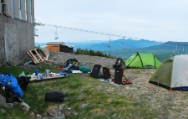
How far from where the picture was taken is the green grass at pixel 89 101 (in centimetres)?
1184

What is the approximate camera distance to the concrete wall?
2141cm

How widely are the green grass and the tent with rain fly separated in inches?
70.9

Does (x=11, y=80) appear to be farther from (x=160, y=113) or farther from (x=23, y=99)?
(x=160, y=113)

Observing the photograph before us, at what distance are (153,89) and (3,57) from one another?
29.2 ft

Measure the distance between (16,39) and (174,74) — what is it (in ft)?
36.6

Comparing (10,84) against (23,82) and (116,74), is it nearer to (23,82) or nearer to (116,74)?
(23,82)

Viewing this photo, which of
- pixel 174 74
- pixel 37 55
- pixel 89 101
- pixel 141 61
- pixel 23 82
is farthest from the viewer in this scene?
pixel 37 55

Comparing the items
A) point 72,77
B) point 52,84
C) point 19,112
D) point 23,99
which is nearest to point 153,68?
point 72,77

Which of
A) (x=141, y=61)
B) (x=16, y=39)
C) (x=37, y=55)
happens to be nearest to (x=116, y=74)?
(x=141, y=61)

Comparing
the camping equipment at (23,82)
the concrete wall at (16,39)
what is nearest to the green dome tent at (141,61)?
the concrete wall at (16,39)

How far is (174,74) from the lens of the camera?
1561cm

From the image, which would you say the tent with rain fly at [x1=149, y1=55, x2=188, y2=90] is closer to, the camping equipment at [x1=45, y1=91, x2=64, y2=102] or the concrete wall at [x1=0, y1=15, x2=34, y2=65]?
the camping equipment at [x1=45, y1=91, x2=64, y2=102]

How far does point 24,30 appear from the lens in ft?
84.6

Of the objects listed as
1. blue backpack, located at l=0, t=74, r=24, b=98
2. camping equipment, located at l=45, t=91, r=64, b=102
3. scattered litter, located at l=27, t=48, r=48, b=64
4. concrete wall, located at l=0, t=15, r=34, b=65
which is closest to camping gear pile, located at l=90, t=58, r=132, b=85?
camping equipment, located at l=45, t=91, r=64, b=102
